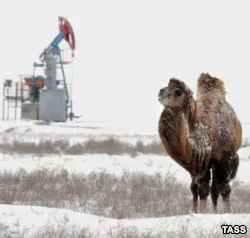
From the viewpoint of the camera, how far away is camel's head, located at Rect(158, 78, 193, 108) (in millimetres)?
7734

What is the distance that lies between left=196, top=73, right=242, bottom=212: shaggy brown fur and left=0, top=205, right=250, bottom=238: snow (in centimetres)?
109

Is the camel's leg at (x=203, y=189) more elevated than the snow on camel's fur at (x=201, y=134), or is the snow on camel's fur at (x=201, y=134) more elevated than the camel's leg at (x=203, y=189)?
the snow on camel's fur at (x=201, y=134)

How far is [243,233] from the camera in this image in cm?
675

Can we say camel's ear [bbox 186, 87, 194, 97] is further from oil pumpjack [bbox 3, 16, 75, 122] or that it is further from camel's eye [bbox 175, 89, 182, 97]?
oil pumpjack [bbox 3, 16, 75, 122]

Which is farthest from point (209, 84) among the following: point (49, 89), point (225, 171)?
point (49, 89)

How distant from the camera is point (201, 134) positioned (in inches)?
323

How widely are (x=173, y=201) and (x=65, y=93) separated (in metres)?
43.6

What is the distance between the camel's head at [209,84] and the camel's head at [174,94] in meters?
1.36

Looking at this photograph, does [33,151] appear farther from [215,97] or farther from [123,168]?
[215,97]

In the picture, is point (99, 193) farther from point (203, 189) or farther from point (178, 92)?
point (178, 92)

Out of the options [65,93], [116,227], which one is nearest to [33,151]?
[116,227]

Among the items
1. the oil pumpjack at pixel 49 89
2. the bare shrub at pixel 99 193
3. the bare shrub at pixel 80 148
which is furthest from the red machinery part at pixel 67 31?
the bare shrub at pixel 99 193

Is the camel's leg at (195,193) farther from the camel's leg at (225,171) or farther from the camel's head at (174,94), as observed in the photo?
the camel's head at (174,94)

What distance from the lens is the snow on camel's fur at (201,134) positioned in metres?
7.73
